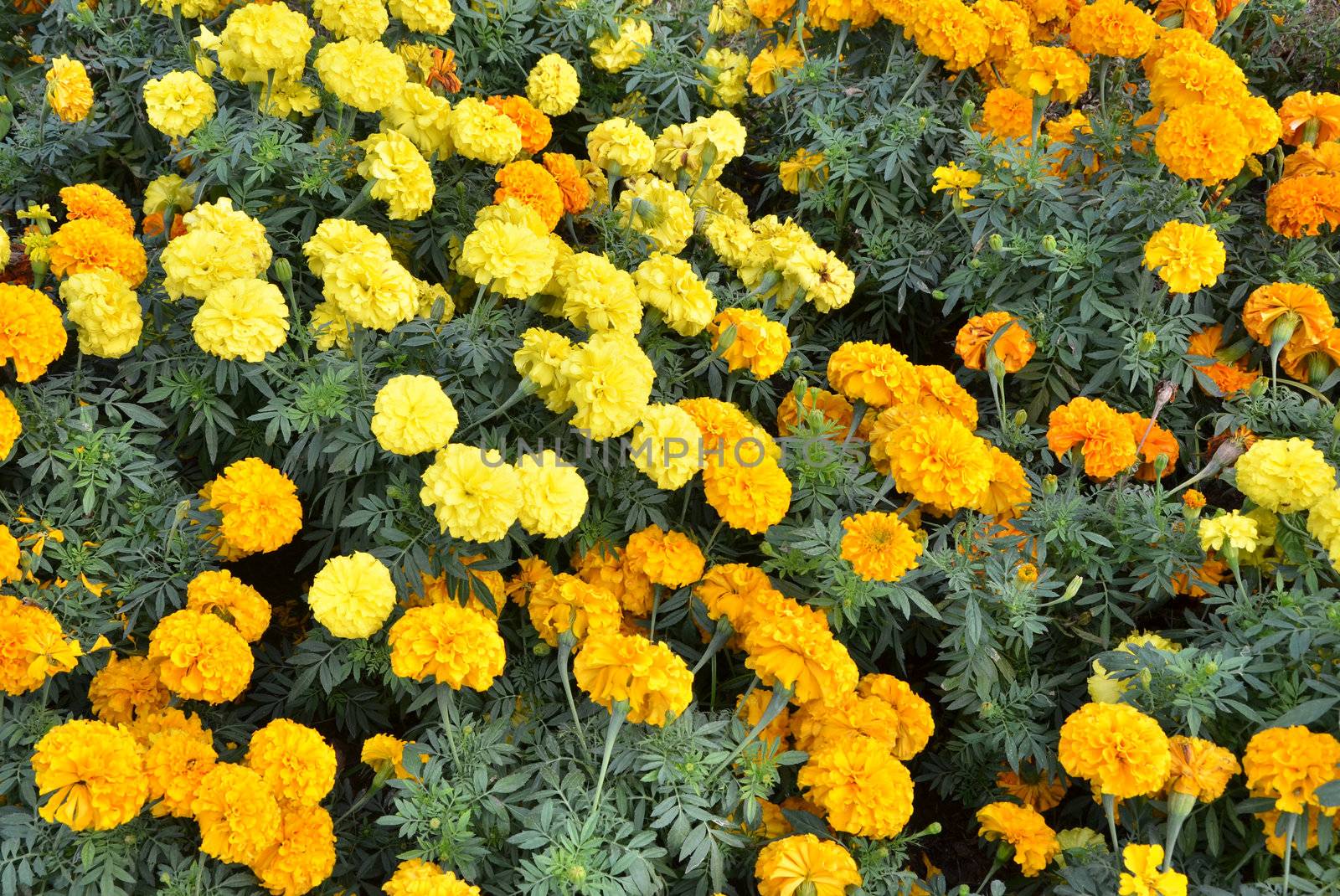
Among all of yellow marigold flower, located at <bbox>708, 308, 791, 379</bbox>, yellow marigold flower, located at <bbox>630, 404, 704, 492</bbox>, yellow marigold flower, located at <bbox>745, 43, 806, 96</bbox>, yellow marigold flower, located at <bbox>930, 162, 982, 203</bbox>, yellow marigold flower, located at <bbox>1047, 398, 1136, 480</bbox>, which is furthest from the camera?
yellow marigold flower, located at <bbox>745, 43, 806, 96</bbox>

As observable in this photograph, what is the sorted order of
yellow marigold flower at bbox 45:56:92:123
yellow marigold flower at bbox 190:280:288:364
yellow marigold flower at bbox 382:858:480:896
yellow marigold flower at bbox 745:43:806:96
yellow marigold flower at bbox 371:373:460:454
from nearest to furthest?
yellow marigold flower at bbox 382:858:480:896 < yellow marigold flower at bbox 371:373:460:454 < yellow marigold flower at bbox 190:280:288:364 < yellow marigold flower at bbox 45:56:92:123 < yellow marigold flower at bbox 745:43:806:96

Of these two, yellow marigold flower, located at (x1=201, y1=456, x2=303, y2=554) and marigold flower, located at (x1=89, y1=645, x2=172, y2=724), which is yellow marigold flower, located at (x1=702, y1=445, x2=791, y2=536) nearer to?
yellow marigold flower, located at (x1=201, y1=456, x2=303, y2=554)

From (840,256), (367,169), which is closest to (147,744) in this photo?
(367,169)

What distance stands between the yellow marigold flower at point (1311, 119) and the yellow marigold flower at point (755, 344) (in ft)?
5.66

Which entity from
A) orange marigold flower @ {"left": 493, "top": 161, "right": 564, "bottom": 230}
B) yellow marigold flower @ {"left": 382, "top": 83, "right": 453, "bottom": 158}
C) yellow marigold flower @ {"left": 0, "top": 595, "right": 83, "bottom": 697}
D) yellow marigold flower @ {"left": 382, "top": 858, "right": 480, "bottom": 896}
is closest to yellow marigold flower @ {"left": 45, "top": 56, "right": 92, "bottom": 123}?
yellow marigold flower @ {"left": 382, "top": 83, "right": 453, "bottom": 158}

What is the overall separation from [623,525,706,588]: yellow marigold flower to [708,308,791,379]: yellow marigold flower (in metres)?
0.50

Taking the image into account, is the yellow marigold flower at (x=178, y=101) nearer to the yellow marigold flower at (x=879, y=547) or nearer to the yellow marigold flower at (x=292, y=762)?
the yellow marigold flower at (x=292, y=762)

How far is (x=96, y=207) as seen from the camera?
107 inches

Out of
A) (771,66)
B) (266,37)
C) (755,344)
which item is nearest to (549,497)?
(755,344)

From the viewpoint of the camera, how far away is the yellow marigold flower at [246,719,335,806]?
2.06 meters

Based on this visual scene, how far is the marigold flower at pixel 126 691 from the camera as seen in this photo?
2.33 meters

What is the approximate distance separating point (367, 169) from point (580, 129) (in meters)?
1.10

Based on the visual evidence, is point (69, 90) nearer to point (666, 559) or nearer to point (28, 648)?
point (28, 648)

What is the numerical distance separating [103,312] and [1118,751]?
2273mm
